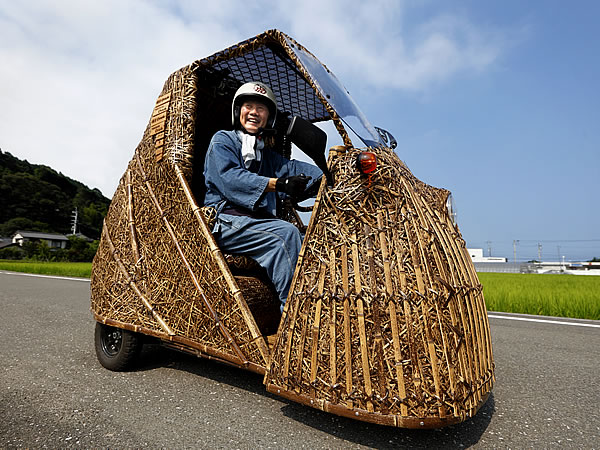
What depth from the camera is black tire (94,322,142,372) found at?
294cm

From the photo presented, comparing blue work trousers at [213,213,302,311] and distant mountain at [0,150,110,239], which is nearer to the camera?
blue work trousers at [213,213,302,311]

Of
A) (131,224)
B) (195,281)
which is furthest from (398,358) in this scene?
(131,224)

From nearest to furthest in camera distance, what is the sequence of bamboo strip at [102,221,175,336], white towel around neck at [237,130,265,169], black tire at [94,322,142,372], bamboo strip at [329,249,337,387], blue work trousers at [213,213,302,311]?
bamboo strip at [329,249,337,387] → blue work trousers at [213,213,302,311] → bamboo strip at [102,221,175,336] → white towel around neck at [237,130,265,169] → black tire at [94,322,142,372]

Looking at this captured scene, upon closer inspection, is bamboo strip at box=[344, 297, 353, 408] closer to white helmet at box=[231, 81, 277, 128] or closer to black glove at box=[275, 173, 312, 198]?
black glove at box=[275, 173, 312, 198]

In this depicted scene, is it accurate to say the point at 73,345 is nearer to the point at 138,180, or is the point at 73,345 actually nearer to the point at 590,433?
the point at 138,180

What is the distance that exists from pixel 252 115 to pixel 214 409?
1.99m

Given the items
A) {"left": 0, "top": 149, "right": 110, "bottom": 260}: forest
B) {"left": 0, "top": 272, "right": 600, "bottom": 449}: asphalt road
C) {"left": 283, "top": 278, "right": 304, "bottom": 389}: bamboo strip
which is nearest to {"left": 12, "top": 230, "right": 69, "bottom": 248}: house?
{"left": 0, "top": 149, "right": 110, "bottom": 260}: forest

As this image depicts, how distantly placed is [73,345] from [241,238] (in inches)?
101

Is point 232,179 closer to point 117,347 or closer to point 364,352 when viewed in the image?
point 364,352

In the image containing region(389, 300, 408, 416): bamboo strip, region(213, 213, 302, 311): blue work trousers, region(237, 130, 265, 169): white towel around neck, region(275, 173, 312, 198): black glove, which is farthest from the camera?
region(237, 130, 265, 169): white towel around neck

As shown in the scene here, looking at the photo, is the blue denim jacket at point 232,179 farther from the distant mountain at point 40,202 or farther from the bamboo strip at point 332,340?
the distant mountain at point 40,202

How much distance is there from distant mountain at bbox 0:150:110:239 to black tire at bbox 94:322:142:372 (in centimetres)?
Answer: 6775

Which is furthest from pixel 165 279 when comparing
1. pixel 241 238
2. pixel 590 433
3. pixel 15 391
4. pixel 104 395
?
pixel 590 433

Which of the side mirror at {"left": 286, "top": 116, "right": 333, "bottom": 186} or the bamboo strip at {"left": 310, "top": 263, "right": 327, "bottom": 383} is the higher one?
the side mirror at {"left": 286, "top": 116, "right": 333, "bottom": 186}
